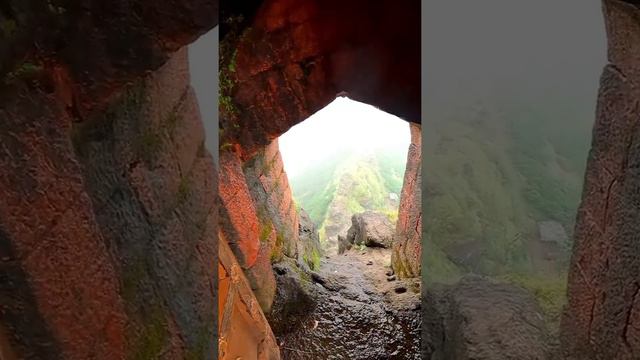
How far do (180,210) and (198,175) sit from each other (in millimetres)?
218

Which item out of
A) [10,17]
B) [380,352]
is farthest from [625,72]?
[380,352]

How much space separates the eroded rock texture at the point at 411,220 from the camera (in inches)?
349

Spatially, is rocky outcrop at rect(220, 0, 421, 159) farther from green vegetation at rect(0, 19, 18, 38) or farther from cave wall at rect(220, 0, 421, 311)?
green vegetation at rect(0, 19, 18, 38)

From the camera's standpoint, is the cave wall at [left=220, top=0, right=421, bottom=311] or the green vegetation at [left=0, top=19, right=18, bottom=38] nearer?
the green vegetation at [left=0, top=19, right=18, bottom=38]

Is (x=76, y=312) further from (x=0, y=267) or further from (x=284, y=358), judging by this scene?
(x=284, y=358)

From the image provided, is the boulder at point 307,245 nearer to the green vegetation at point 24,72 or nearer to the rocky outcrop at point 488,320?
the rocky outcrop at point 488,320

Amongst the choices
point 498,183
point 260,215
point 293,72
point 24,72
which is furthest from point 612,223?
point 260,215

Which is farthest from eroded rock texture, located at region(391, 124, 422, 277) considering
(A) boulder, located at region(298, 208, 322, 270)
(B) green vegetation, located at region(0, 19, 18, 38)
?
(B) green vegetation, located at region(0, 19, 18, 38)

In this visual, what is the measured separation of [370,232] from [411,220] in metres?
3.11

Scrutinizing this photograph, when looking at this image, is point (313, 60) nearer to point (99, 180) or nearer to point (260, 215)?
point (260, 215)

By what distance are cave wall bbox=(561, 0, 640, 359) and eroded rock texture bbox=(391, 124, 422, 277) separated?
6.22 metres

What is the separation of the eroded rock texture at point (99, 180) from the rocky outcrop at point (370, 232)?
32.3ft

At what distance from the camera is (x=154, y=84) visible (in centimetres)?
240

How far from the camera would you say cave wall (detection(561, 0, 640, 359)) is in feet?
6.95
